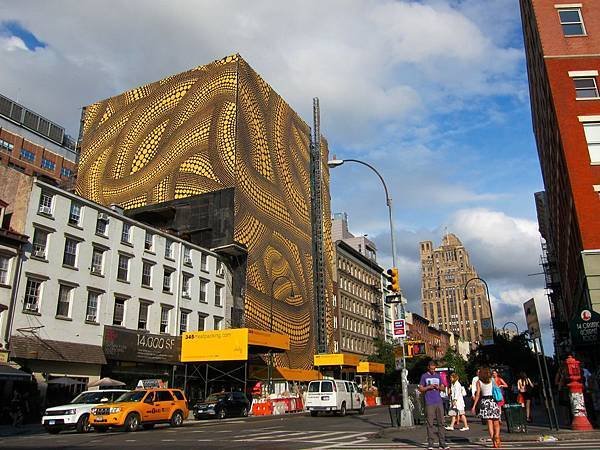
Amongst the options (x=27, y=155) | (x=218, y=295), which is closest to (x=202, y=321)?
(x=218, y=295)

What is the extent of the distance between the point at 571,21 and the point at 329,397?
26701mm

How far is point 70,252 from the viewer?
34.9 metres

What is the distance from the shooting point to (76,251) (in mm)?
35375

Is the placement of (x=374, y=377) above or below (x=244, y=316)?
below

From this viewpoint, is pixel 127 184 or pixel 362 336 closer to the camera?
pixel 127 184

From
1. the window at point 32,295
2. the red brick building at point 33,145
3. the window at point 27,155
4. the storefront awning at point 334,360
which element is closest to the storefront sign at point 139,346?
the window at point 32,295

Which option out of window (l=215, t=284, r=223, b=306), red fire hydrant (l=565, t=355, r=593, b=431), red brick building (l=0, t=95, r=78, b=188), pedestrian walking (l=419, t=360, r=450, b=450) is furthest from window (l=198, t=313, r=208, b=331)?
red brick building (l=0, t=95, r=78, b=188)

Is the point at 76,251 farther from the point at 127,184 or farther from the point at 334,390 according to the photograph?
the point at 127,184

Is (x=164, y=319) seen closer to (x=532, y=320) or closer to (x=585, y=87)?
(x=532, y=320)

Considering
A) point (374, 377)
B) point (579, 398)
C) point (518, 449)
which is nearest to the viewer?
point (518, 449)

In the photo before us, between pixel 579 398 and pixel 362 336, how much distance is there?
7257 cm

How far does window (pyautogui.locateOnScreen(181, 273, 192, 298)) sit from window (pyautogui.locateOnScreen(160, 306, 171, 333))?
2582mm

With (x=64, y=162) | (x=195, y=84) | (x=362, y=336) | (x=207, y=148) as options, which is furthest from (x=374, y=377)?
(x=64, y=162)

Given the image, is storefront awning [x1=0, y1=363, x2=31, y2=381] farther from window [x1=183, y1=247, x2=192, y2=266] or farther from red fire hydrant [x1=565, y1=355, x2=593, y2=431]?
red fire hydrant [x1=565, y1=355, x2=593, y2=431]
